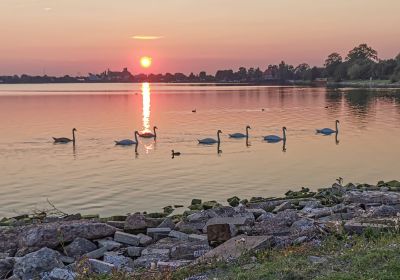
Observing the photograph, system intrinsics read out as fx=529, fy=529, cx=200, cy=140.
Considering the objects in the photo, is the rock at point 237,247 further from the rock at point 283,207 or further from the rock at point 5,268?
the rock at point 283,207

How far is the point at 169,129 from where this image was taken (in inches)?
2114

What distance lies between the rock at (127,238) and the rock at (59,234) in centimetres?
36

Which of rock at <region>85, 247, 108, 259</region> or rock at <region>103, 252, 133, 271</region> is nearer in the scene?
rock at <region>103, 252, 133, 271</region>

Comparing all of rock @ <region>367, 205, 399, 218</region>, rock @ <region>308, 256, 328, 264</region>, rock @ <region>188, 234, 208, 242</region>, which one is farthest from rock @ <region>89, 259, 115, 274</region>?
rock @ <region>367, 205, 399, 218</region>

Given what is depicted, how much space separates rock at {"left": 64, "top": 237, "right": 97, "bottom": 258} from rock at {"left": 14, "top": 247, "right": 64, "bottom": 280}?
970 millimetres

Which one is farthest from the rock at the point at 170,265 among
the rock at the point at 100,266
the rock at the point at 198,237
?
the rock at the point at 198,237

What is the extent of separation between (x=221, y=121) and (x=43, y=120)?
21316 mm

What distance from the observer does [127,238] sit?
13.4 metres

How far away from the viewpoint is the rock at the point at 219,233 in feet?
38.9

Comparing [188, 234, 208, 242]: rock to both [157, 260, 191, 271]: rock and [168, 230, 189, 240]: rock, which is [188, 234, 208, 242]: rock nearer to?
[168, 230, 189, 240]: rock

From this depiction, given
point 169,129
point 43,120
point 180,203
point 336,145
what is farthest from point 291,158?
point 43,120

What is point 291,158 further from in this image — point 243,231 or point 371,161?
point 243,231

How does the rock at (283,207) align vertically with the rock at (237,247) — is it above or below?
below

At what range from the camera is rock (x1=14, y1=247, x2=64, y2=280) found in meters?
10.8
